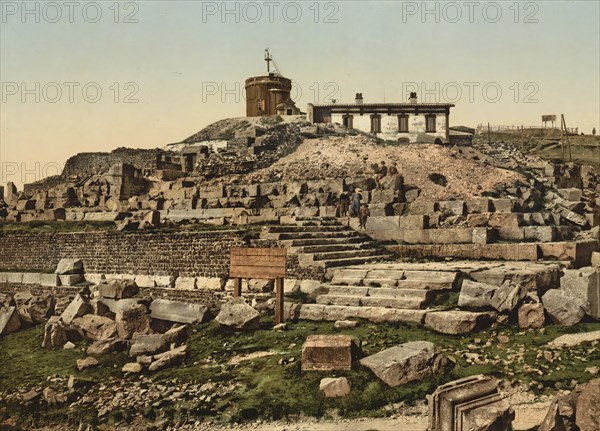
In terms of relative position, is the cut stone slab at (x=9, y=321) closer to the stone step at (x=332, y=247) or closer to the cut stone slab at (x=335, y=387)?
the stone step at (x=332, y=247)

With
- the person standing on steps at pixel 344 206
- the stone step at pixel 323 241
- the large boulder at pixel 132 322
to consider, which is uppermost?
the person standing on steps at pixel 344 206

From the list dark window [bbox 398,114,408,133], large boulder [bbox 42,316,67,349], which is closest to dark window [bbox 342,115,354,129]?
dark window [bbox 398,114,408,133]

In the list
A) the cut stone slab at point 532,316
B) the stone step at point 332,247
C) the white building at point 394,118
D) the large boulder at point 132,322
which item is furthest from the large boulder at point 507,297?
the white building at point 394,118

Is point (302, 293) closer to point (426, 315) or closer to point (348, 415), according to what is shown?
point (426, 315)

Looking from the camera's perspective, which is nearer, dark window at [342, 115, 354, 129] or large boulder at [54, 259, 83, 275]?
large boulder at [54, 259, 83, 275]

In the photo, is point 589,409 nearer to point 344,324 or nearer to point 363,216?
point 344,324

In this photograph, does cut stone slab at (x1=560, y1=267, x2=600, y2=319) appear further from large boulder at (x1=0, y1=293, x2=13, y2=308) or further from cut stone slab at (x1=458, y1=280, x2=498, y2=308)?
large boulder at (x1=0, y1=293, x2=13, y2=308)
